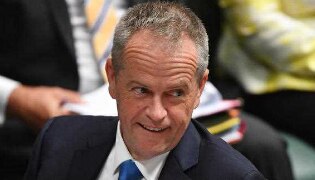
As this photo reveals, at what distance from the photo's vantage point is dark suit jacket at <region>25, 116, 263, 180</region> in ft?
3.76

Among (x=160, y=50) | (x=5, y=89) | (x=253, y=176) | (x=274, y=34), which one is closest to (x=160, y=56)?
(x=160, y=50)

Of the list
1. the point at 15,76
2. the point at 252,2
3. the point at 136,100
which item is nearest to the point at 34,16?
the point at 15,76

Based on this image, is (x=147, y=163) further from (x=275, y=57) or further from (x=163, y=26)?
(x=275, y=57)

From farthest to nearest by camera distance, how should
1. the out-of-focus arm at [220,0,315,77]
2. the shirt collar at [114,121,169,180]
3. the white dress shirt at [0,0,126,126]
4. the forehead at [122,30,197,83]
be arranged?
the out-of-focus arm at [220,0,315,77] < the white dress shirt at [0,0,126,126] < the shirt collar at [114,121,169,180] < the forehead at [122,30,197,83]

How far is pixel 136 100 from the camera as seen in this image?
1.10 metres

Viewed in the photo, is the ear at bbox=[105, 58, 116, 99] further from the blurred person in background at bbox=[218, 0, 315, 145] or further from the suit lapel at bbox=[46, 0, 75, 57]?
the blurred person in background at bbox=[218, 0, 315, 145]

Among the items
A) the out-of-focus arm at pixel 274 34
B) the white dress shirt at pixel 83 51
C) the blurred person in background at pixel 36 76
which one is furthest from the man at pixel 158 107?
the out-of-focus arm at pixel 274 34

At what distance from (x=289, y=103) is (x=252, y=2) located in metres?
0.33

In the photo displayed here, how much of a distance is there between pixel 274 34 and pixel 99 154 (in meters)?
1.00

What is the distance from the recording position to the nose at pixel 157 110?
3.53ft

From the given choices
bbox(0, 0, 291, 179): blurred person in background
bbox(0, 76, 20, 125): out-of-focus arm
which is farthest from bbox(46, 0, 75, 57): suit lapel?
bbox(0, 76, 20, 125): out-of-focus arm

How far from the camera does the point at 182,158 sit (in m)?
1.16

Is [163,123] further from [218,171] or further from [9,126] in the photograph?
[9,126]

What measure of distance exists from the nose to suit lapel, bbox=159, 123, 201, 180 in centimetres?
11
